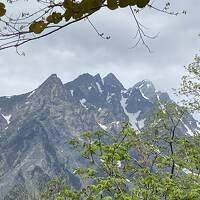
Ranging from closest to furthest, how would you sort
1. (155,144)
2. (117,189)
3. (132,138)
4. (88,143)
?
(117,189) → (88,143) → (132,138) → (155,144)

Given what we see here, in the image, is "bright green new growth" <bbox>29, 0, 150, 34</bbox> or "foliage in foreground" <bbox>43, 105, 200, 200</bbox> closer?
"bright green new growth" <bbox>29, 0, 150, 34</bbox>

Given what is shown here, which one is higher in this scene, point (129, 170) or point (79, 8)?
point (129, 170)

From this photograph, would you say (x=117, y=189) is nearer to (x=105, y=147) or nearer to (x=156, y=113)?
(x=105, y=147)

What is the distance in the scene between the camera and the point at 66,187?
17.8 meters

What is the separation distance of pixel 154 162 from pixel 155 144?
5.48ft

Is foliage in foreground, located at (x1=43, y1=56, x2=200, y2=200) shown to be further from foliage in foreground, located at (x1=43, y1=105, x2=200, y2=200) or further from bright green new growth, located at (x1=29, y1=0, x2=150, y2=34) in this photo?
bright green new growth, located at (x1=29, y1=0, x2=150, y2=34)

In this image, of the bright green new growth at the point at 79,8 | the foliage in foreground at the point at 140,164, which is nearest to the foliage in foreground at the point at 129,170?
the foliage in foreground at the point at 140,164

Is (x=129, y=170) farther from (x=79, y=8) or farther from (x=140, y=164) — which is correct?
(x=79, y=8)

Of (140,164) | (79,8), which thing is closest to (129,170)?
(140,164)

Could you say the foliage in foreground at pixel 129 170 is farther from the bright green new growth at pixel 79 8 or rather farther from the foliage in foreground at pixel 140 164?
the bright green new growth at pixel 79 8

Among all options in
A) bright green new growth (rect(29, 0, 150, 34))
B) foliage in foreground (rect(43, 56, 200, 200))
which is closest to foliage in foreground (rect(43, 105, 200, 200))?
foliage in foreground (rect(43, 56, 200, 200))

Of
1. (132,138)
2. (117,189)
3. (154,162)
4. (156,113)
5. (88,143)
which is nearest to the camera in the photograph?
(117,189)

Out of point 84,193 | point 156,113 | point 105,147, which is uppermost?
point 156,113

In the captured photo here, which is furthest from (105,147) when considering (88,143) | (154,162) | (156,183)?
(154,162)
